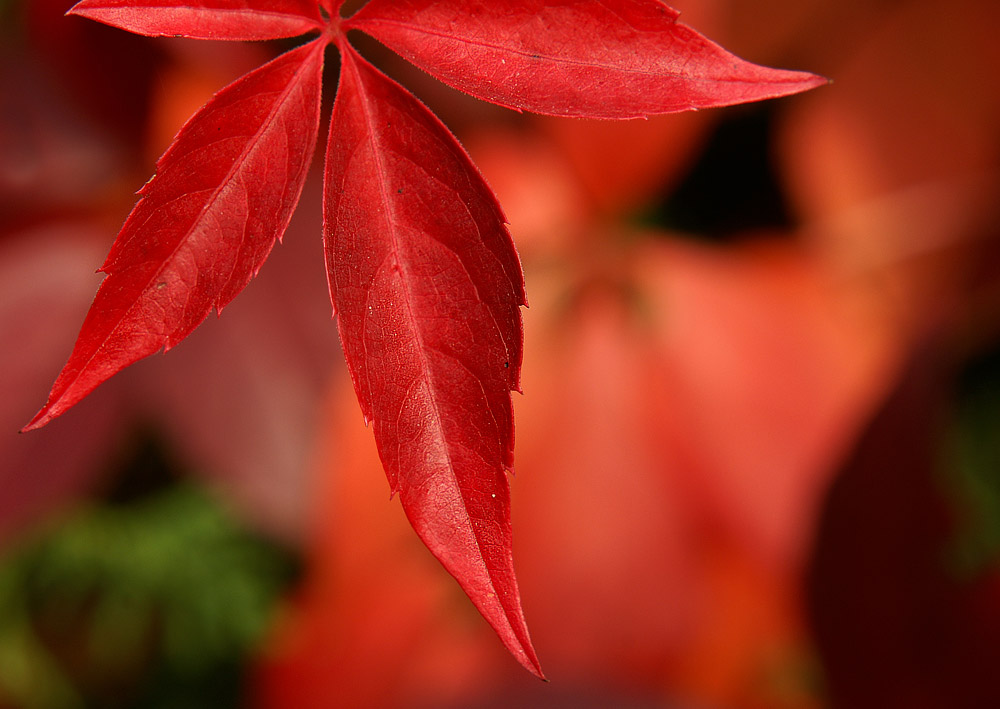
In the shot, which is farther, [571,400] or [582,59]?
[571,400]

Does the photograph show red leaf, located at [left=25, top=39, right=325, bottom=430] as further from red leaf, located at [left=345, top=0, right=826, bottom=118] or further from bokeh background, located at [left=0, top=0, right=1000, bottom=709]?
bokeh background, located at [left=0, top=0, right=1000, bottom=709]

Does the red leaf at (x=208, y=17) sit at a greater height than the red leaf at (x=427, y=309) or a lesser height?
greater

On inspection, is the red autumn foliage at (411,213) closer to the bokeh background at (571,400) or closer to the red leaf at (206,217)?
the red leaf at (206,217)

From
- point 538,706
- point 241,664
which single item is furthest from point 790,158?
point 241,664

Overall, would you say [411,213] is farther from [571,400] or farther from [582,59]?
[571,400]

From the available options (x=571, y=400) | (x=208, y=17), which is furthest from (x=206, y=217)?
(x=571, y=400)

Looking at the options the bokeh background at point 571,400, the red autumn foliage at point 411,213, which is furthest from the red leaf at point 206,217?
the bokeh background at point 571,400
